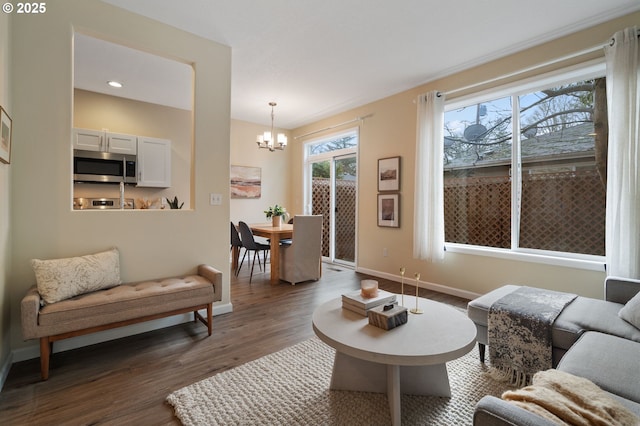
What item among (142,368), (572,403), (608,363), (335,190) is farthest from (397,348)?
(335,190)

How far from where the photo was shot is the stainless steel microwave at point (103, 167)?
4.43 metres

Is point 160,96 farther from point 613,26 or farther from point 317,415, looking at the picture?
point 613,26

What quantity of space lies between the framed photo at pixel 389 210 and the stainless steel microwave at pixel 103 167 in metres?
3.96

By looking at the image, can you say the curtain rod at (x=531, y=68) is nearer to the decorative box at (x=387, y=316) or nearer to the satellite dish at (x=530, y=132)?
the satellite dish at (x=530, y=132)

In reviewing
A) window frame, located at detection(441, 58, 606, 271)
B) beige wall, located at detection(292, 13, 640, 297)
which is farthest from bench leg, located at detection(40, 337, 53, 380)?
window frame, located at detection(441, 58, 606, 271)

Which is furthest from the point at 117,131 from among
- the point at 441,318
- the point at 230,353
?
the point at 441,318

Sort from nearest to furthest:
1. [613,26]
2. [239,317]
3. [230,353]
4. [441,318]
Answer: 1. [441,318]
2. [230,353]
3. [613,26]
4. [239,317]

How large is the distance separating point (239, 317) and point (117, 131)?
3955 mm

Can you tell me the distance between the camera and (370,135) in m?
4.95

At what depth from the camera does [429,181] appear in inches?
154

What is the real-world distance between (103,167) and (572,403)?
18.5 ft

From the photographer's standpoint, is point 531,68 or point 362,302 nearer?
point 362,302

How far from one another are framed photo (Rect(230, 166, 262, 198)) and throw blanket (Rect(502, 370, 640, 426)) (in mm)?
5643

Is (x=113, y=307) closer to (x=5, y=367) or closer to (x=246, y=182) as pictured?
(x=5, y=367)
